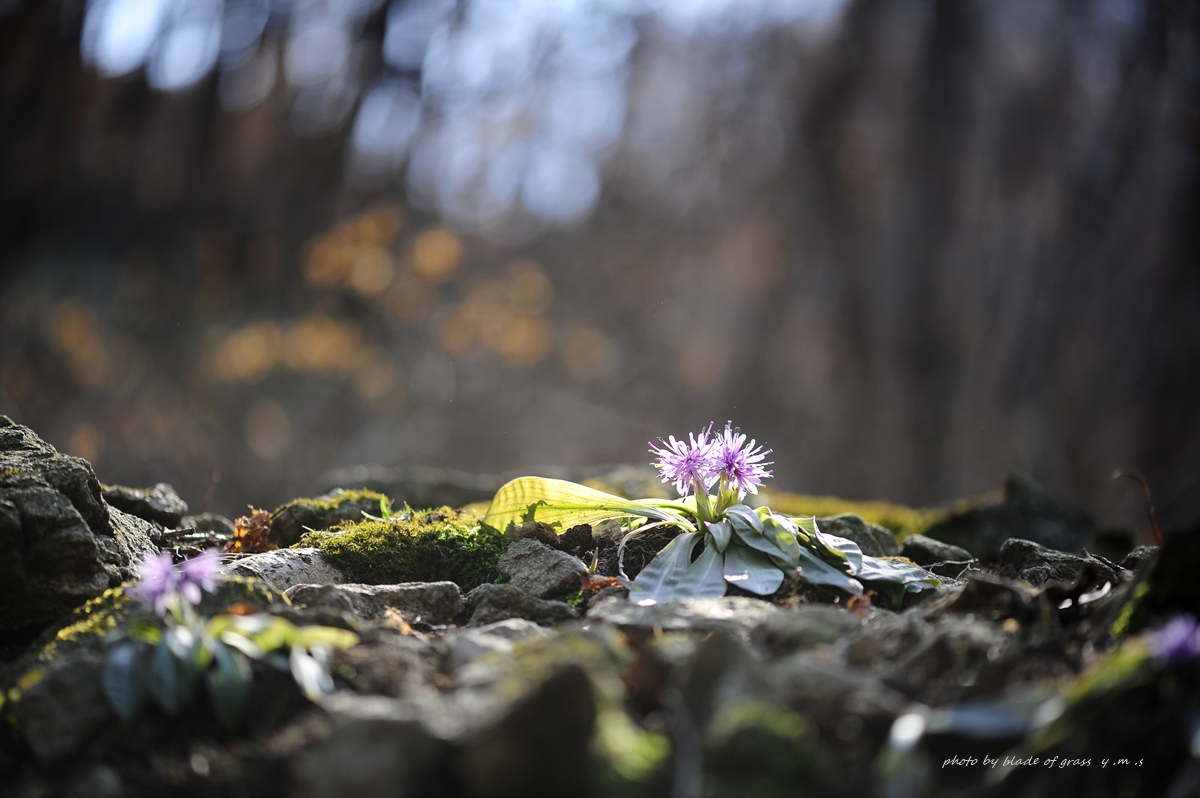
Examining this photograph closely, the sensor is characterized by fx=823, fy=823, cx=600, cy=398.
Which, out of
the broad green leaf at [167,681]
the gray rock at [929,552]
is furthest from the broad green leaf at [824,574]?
the broad green leaf at [167,681]

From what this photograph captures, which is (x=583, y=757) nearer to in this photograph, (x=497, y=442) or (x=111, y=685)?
(x=111, y=685)

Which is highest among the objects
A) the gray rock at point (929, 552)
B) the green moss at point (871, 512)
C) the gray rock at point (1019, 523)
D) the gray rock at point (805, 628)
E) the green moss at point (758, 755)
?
the green moss at point (871, 512)

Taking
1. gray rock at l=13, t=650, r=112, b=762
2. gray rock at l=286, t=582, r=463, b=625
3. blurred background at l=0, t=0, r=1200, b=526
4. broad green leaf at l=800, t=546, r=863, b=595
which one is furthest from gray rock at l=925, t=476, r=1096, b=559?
blurred background at l=0, t=0, r=1200, b=526

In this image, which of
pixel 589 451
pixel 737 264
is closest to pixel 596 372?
pixel 589 451

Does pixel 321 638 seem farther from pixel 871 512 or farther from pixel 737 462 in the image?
pixel 871 512

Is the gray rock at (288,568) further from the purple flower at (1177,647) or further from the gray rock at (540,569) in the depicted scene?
the purple flower at (1177,647)

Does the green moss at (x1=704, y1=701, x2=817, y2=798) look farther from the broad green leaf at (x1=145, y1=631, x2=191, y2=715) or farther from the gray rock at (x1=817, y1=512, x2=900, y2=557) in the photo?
the gray rock at (x1=817, y1=512, x2=900, y2=557)
